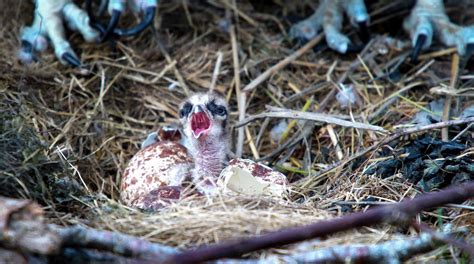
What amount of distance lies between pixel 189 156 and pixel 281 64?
1094mm

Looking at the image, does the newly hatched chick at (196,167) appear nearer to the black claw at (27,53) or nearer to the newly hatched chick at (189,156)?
the newly hatched chick at (189,156)

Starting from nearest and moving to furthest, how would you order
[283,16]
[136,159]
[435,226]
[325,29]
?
1. [435,226]
2. [136,159]
3. [325,29]
4. [283,16]

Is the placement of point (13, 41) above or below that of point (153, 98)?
above

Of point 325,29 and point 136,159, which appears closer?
point 136,159

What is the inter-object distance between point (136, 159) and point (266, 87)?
3.65ft

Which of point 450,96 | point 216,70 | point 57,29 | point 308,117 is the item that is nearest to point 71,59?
point 57,29

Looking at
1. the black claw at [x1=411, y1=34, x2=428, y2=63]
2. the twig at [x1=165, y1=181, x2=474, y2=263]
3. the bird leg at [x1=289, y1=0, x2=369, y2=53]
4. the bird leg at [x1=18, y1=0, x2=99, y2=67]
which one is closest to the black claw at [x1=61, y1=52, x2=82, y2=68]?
the bird leg at [x1=18, y1=0, x2=99, y2=67]

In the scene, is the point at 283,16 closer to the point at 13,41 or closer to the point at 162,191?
the point at 13,41

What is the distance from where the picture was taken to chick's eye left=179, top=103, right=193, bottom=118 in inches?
148

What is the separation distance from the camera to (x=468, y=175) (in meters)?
3.42

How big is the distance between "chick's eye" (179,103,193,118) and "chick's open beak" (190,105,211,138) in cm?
6

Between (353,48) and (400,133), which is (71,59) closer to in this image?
(353,48)

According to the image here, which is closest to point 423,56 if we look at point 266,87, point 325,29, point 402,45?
point 402,45

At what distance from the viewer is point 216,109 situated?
3.73 m
